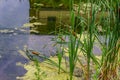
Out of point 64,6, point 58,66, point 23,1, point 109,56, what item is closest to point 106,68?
point 109,56

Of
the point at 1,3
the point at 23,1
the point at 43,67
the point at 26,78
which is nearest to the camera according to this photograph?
the point at 26,78

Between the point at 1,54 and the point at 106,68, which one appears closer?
the point at 106,68

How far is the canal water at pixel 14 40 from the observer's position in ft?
11.1

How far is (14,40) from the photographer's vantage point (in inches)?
166

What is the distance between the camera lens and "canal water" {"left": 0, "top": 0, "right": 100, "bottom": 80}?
3.38 metres

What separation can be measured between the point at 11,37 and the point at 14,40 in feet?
0.41

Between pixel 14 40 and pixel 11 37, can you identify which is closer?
pixel 14 40

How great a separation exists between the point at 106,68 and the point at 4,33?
2.04 metres

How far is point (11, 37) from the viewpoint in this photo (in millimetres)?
4316

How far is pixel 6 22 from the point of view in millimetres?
4898

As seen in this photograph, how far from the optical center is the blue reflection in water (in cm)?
333

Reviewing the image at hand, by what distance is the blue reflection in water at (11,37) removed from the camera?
3330mm

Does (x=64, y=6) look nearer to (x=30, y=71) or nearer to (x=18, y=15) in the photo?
(x=18, y=15)

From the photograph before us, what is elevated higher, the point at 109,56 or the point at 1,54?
the point at 109,56
